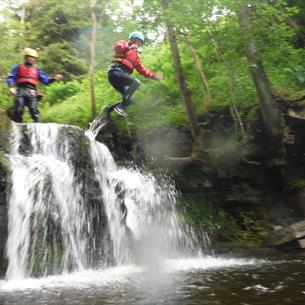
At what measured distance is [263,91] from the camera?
880 centimetres

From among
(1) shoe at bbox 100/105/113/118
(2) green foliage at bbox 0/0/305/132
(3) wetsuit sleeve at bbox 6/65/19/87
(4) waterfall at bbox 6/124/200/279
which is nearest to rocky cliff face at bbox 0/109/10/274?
(4) waterfall at bbox 6/124/200/279

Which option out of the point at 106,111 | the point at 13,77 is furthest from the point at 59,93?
the point at 106,111

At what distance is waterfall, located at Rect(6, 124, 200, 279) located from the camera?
25.0ft

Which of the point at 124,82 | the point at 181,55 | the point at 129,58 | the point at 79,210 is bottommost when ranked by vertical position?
the point at 79,210

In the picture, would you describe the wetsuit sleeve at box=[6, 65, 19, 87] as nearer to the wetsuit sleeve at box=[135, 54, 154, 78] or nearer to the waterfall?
the waterfall

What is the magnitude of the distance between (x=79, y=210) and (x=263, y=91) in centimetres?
463

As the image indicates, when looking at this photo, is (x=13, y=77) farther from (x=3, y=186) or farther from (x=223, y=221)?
(x=223, y=221)

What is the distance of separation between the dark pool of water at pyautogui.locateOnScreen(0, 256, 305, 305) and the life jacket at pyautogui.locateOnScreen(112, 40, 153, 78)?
480cm

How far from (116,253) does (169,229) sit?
1.70 metres

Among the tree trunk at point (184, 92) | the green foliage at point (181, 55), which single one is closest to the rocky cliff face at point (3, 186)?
the green foliage at point (181, 55)

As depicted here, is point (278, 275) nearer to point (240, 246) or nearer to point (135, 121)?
point (240, 246)

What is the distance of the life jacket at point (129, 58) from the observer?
32.4 feet

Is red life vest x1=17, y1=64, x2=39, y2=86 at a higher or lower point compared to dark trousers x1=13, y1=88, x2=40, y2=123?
higher

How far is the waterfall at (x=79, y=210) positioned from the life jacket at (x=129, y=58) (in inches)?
78.8
